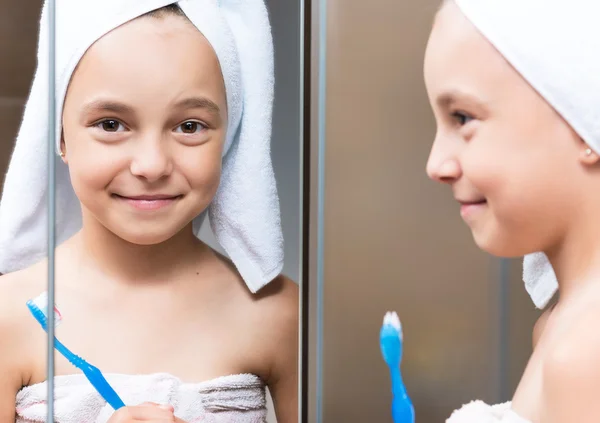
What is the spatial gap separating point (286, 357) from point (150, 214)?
351mm

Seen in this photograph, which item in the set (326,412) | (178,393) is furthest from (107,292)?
(326,412)

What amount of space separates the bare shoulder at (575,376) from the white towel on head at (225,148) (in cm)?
54

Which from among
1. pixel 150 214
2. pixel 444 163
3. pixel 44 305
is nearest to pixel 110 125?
pixel 150 214

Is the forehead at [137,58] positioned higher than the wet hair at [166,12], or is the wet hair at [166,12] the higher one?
the wet hair at [166,12]

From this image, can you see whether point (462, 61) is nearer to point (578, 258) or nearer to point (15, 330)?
point (578, 258)

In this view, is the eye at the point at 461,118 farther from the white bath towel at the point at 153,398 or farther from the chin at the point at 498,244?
the white bath towel at the point at 153,398

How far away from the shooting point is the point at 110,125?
1.06 m

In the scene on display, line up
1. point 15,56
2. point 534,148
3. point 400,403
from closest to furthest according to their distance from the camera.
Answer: point 534,148 → point 15,56 → point 400,403

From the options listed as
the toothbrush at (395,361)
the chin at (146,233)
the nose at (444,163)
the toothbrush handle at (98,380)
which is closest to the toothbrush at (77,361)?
the toothbrush handle at (98,380)

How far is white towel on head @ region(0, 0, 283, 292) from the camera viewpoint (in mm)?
1056

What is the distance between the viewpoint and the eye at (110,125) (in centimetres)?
106

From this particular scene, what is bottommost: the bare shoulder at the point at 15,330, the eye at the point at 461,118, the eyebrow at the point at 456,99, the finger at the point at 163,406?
the finger at the point at 163,406

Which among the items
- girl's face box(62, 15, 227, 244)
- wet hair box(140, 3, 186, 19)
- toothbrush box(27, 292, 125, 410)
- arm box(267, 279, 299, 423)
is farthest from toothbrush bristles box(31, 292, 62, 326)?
wet hair box(140, 3, 186, 19)

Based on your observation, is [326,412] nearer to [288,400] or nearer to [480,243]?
[288,400]
